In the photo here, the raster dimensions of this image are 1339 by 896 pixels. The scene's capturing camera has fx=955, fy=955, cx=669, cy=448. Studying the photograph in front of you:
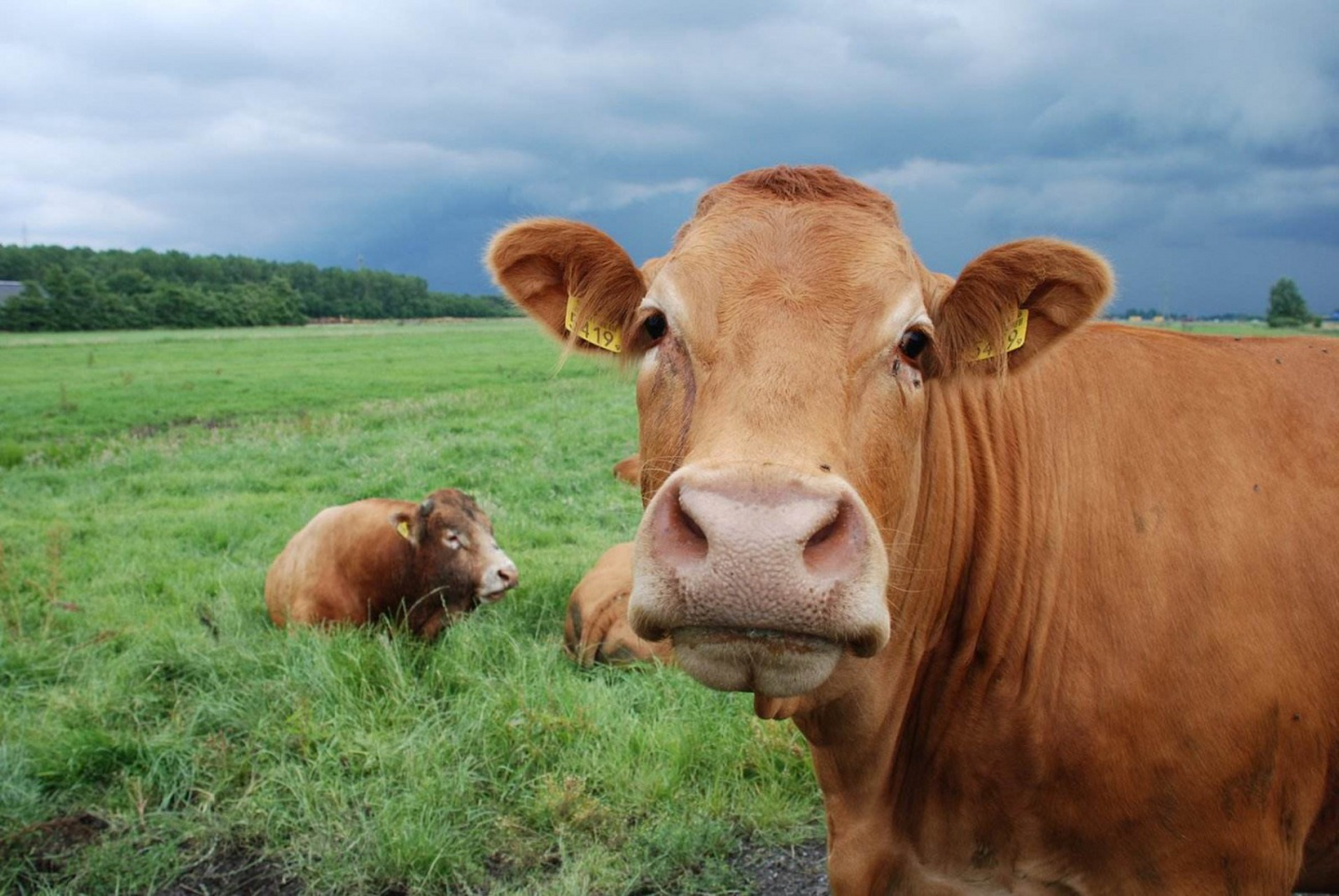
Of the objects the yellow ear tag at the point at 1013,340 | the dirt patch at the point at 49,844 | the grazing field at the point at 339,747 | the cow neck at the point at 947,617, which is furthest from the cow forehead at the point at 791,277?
the dirt patch at the point at 49,844

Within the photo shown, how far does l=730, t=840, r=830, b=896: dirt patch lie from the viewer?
4.18 m

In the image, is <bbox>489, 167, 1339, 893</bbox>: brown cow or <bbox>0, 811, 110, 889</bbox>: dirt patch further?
<bbox>0, 811, 110, 889</bbox>: dirt patch

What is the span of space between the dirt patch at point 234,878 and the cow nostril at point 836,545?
337 centimetres

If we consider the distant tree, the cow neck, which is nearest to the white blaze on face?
the cow neck

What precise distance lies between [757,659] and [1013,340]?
1502 millimetres

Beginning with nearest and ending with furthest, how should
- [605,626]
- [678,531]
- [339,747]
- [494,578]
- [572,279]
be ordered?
[678,531] < [572,279] < [339,747] < [605,626] < [494,578]

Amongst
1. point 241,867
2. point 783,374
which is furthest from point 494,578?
point 783,374

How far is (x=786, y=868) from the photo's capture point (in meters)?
4.32

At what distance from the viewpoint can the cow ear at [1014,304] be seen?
9.59 ft

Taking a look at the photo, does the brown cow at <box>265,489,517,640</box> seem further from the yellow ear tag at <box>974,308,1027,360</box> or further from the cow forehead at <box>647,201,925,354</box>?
the yellow ear tag at <box>974,308,1027,360</box>

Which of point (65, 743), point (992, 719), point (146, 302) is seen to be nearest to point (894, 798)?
point (992, 719)

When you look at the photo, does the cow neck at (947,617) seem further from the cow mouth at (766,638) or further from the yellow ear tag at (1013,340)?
the cow mouth at (766,638)

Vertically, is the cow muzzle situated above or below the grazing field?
above

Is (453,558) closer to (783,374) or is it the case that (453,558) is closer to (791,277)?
(791,277)
